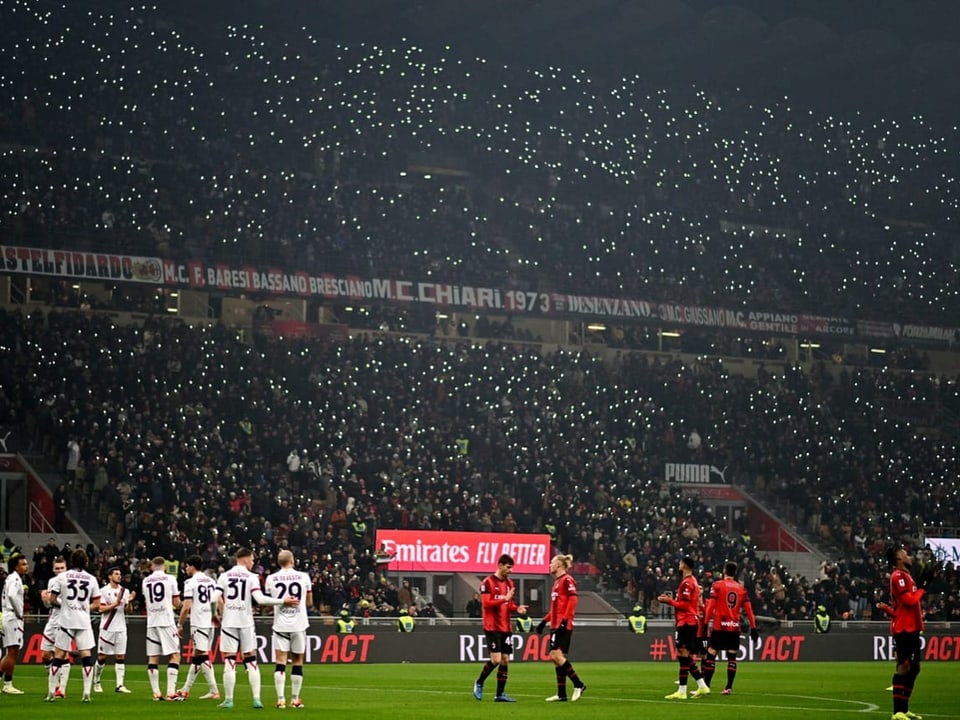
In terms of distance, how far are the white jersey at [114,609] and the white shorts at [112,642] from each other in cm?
5

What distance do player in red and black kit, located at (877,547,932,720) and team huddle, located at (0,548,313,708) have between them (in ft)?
25.3

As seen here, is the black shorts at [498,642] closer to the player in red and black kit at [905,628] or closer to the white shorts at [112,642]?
the player in red and black kit at [905,628]

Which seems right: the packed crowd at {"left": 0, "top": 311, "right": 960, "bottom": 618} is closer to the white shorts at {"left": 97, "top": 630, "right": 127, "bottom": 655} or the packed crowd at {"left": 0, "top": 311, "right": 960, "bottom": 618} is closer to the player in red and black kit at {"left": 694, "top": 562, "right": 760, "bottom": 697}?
the white shorts at {"left": 97, "top": 630, "right": 127, "bottom": 655}

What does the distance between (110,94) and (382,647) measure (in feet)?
93.9

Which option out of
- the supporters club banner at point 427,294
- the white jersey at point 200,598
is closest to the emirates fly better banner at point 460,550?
the supporters club banner at point 427,294

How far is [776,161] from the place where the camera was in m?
71.2

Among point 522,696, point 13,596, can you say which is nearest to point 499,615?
point 522,696

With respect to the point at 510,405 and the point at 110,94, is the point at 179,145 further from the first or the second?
the point at 510,405

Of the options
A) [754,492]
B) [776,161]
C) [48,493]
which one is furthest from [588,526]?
[776,161]

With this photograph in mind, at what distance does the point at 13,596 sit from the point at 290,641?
5.58 m

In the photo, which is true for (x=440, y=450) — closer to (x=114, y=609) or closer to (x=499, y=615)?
(x=114, y=609)

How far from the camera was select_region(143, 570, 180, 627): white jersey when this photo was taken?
77.6 ft

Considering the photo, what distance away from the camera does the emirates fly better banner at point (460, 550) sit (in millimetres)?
43781

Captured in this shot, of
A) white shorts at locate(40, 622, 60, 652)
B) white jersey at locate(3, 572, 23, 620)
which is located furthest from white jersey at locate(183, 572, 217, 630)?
white jersey at locate(3, 572, 23, 620)
